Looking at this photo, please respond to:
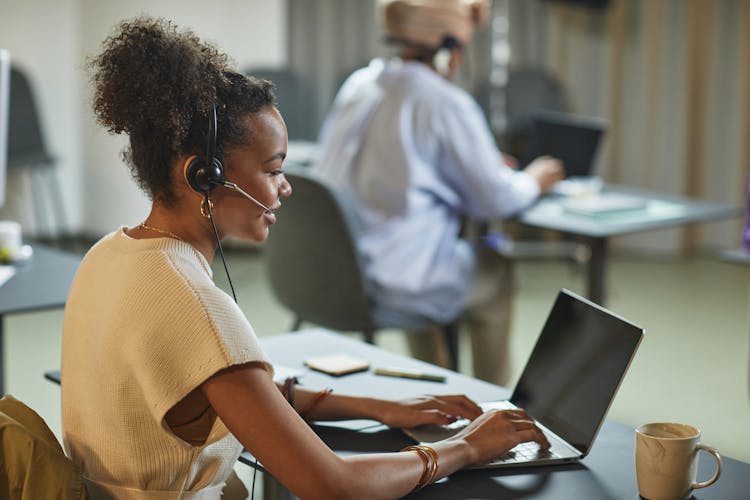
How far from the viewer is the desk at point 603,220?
9.84 feet

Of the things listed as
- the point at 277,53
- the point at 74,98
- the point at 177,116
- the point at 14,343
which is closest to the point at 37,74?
the point at 74,98

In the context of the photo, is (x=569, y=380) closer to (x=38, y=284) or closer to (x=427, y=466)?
(x=427, y=466)

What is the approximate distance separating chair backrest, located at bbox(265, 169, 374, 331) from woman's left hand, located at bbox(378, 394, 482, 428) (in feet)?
4.22

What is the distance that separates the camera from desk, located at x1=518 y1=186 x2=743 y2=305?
9.84ft

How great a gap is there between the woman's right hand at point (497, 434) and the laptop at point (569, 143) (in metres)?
2.18

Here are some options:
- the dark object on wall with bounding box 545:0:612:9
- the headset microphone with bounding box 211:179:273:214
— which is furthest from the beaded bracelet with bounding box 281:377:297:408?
the dark object on wall with bounding box 545:0:612:9

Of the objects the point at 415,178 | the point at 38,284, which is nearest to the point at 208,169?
the point at 38,284

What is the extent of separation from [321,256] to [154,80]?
1.66 m

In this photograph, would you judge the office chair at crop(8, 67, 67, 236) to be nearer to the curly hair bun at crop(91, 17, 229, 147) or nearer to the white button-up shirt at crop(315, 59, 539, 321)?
the white button-up shirt at crop(315, 59, 539, 321)

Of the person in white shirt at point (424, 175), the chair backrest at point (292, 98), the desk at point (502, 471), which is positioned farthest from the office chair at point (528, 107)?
the desk at point (502, 471)

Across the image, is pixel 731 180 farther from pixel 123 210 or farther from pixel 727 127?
pixel 123 210

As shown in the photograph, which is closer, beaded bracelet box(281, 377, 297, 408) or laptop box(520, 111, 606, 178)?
beaded bracelet box(281, 377, 297, 408)

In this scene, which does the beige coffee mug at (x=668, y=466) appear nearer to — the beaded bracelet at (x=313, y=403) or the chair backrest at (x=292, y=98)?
the beaded bracelet at (x=313, y=403)

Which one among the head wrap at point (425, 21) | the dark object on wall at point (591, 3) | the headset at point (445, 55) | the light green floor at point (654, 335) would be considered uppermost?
the dark object on wall at point (591, 3)
